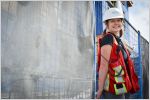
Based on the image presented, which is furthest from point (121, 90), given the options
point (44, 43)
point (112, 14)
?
point (44, 43)

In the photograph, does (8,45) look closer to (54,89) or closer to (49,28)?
(49,28)

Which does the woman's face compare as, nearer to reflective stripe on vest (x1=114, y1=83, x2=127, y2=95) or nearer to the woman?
the woman

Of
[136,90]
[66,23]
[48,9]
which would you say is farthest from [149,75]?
[48,9]

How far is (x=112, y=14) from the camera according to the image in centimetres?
323

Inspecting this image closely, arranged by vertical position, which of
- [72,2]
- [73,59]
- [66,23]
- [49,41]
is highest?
[72,2]

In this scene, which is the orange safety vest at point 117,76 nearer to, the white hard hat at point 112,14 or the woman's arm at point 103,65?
the woman's arm at point 103,65

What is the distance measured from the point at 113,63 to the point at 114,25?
0.41 meters

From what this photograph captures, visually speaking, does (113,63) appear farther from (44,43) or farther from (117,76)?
(44,43)

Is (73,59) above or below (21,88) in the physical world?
above

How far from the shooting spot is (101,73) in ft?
10.5

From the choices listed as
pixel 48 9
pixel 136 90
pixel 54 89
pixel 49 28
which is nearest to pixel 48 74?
pixel 54 89

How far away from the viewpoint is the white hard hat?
126 inches

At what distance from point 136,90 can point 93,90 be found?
468 mm

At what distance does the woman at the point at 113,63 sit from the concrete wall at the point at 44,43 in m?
0.17
